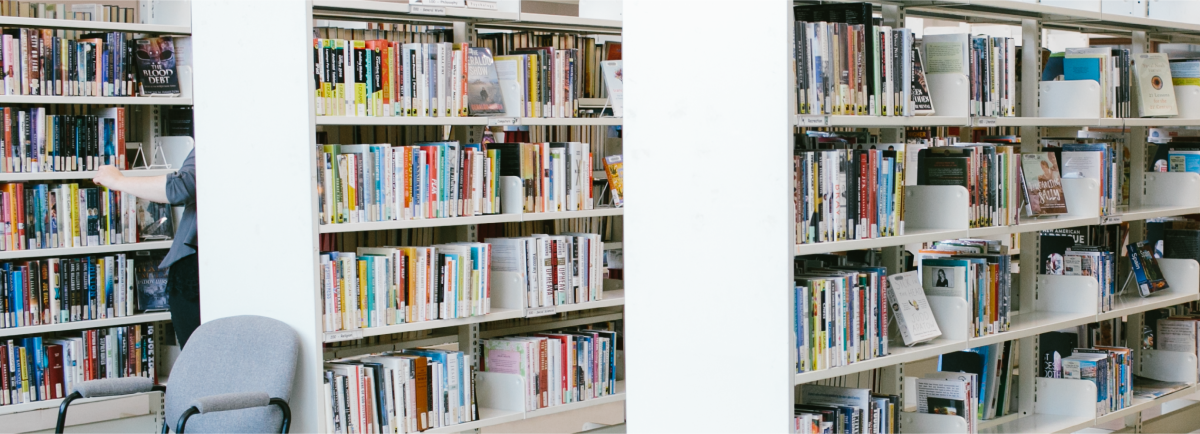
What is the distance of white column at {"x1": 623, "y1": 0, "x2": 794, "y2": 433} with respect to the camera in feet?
8.61

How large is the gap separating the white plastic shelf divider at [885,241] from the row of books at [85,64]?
3210 mm

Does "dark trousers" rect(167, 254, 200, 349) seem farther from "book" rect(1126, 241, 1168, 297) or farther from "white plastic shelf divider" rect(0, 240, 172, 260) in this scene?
"book" rect(1126, 241, 1168, 297)

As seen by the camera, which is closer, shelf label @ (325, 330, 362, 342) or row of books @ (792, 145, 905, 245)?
row of books @ (792, 145, 905, 245)

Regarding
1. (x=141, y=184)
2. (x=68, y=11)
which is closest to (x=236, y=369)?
(x=141, y=184)

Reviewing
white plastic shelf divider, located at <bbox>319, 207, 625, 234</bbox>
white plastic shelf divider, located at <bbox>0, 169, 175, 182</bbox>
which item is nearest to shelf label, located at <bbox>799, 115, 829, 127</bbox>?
white plastic shelf divider, located at <bbox>319, 207, 625, 234</bbox>

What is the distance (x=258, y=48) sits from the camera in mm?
3359

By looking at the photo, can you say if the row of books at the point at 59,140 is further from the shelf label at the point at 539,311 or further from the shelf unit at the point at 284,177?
A: the shelf label at the point at 539,311

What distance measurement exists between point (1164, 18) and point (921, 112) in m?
2.05

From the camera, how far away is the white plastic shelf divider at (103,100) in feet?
14.7

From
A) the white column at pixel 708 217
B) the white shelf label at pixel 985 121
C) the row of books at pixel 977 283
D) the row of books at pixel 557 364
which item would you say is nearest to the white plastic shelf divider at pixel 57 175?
the row of books at pixel 557 364

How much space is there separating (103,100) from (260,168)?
1.63m

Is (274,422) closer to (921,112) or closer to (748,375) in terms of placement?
(748,375)

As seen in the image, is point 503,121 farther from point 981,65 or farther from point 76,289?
point 76,289

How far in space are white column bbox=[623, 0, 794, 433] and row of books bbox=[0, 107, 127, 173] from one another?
2.82 metres
